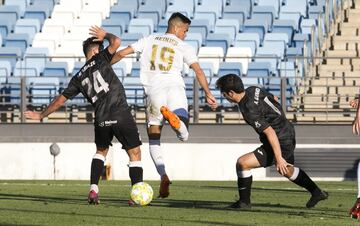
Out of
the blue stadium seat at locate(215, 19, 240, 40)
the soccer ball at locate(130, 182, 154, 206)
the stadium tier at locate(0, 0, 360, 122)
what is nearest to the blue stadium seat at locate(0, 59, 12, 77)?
the stadium tier at locate(0, 0, 360, 122)

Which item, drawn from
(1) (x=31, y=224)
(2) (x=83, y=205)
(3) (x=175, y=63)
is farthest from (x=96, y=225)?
(3) (x=175, y=63)

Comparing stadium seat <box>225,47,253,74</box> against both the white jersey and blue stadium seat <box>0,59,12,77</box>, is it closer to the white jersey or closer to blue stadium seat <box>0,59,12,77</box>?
blue stadium seat <box>0,59,12,77</box>

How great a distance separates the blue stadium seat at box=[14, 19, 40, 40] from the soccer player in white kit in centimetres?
1665

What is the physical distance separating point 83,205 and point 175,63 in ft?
7.20

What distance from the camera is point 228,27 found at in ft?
100

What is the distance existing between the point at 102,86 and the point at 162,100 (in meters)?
1.27

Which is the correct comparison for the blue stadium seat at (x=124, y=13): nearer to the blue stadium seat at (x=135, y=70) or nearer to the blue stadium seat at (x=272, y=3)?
the blue stadium seat at (x=272, y=3)

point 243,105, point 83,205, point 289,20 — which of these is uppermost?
point 289,20

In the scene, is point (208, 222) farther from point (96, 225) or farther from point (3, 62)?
point (3, 62)

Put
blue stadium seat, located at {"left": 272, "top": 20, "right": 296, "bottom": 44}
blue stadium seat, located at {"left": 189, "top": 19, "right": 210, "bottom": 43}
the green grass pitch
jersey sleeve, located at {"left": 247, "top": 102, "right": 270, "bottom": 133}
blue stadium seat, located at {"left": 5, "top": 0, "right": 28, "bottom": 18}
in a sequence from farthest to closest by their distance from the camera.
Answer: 1. blue stadium seat, located at {"left": 5, "top": 0, "right": 28, "bottom": 18}
2. blue stadium seat, located at {"left": 189, "top": 19, "right": 210, "bottom": 43}
3. blue stadium seat, located at {"left": 272, "top": 20, "right": 296, "bottom": 44}
4. jersey sleeve, located at {"left": 247, "top": 102, "right": 270, "bottom": 133}
5. the green grass pitch

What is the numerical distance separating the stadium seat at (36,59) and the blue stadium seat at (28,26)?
1.21m

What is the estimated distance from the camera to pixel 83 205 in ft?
45.0

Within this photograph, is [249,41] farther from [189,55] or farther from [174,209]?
[174,209]

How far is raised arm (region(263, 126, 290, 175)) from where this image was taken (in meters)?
13.0
